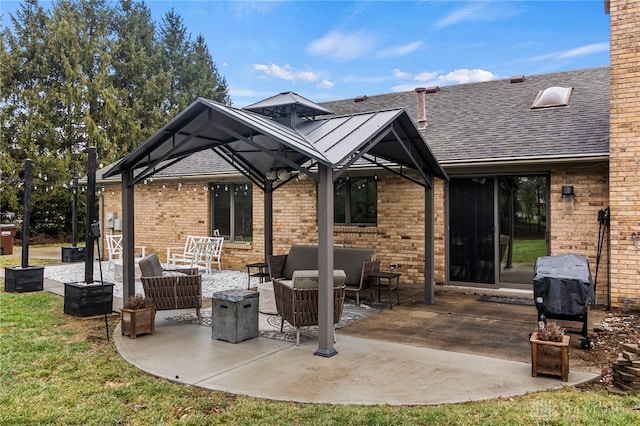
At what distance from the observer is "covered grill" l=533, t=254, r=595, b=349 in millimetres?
5406

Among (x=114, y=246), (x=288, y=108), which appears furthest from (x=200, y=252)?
(x=288, y=108)

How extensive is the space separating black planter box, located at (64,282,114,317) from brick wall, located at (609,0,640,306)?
7.97 metres

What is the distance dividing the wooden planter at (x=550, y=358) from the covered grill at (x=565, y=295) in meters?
1.07

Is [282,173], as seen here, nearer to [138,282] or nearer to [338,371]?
[138,282]

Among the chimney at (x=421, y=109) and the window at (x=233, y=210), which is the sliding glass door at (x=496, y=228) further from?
the window at (x=233, y=210)

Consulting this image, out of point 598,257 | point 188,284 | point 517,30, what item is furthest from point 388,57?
point 188,284

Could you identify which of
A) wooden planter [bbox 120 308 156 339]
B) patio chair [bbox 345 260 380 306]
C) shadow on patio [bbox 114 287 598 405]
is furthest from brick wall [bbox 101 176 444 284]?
wooden planter [bbox 120 308 156 339]

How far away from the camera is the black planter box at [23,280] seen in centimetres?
916

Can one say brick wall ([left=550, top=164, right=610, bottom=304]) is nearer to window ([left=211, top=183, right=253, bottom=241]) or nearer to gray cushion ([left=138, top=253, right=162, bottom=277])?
gray cushion ([left=138, top=253, right=162, bottom=277])

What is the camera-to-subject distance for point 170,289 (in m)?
6.67

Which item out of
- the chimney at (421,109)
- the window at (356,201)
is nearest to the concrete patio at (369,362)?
the window at (356,201)

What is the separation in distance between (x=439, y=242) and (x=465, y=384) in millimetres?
5511

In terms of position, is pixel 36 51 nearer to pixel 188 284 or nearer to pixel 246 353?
pixel 188 284

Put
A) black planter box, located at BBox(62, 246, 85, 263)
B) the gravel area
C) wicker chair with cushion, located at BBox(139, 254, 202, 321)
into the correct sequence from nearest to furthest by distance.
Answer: wicker chair with cushion, located at BBox(139, 254, 202, 321) < the gravel area < black planter box, located at BBox(62, 246, 85, 263)
